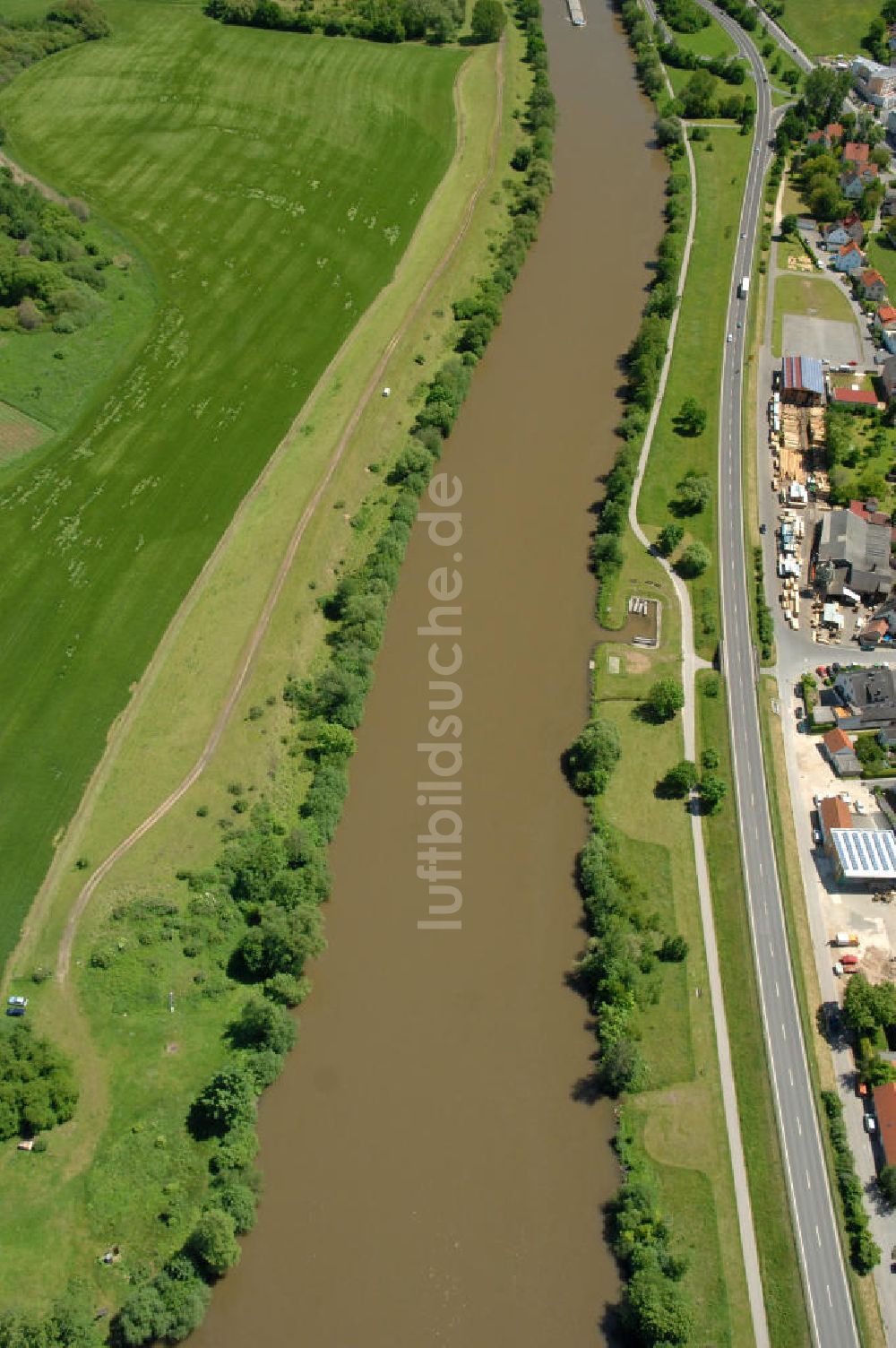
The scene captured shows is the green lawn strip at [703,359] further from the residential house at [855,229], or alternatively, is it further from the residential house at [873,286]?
the residential house at [873,286]

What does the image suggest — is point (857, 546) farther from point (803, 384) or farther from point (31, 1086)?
point (31, 1086)

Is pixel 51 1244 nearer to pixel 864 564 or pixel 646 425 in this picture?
pixel 864 564

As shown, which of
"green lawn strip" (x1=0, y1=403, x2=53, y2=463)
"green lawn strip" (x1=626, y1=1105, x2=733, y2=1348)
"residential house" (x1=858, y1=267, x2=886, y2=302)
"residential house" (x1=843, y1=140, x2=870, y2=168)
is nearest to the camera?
"green lawn strip" (x1=626, y1=1105, x2=733, y2=1348)

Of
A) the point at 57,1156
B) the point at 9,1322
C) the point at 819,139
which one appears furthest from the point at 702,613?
the point at 819,139

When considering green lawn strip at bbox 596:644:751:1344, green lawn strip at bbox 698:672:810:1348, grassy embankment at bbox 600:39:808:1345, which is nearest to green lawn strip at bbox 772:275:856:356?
grassy embankment at bbox 600:39:808:1345

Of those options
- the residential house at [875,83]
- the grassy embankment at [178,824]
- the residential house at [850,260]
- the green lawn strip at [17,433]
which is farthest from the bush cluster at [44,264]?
the residential house at [875,83]

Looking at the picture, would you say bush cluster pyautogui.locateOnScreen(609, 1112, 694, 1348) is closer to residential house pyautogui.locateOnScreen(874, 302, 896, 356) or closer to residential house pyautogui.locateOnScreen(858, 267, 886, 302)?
residential house pyautogui.locateOnScreen(874, 302, 896, 356)
